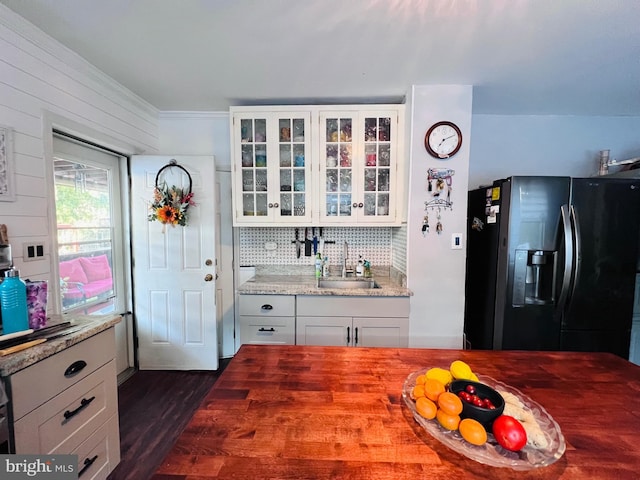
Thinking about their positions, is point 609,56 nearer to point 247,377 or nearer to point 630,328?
point 630,328

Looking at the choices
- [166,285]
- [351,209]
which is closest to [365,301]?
[351,209]

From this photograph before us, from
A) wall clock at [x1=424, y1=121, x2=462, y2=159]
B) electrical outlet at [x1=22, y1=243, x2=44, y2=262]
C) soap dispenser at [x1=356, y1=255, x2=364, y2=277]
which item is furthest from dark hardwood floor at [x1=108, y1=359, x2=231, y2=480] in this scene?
wall clock at [x1=424, y1=121, x2=462, y2=159]

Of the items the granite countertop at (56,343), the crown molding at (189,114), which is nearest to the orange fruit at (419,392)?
the granite countertop at (56,343)

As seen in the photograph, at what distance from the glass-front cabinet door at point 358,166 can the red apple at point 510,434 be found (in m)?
1.86

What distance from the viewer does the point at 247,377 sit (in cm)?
105

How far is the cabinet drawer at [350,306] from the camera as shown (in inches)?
88.0

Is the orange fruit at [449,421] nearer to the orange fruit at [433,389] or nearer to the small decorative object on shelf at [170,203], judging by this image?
the orange fruit at [433,389]

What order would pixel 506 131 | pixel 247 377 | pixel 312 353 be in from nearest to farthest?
pixel 247 377 < pixel 312 353 < pixel 506 131

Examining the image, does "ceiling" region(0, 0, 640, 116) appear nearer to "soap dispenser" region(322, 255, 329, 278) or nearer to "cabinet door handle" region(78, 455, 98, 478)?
"soap dispenser" region(322, 255, 329, 278)

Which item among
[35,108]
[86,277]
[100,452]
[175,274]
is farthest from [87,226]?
[100,452]

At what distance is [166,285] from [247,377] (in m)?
1.98

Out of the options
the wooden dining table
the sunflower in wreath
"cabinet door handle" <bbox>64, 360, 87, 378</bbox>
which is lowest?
"cabinet door handle" <bbox>64, 360, 87, 378</bbox>

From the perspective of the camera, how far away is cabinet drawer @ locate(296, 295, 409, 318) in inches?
88.0

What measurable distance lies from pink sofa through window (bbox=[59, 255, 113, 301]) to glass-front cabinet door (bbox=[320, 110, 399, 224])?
1935 mm
